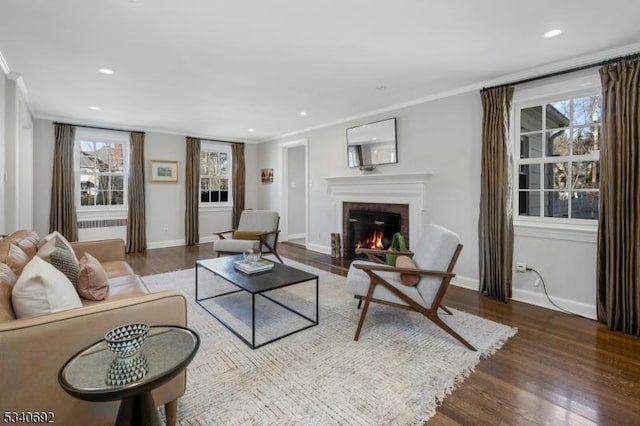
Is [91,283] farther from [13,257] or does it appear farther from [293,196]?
[293,196]

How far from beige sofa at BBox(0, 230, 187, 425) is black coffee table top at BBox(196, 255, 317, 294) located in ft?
3.20

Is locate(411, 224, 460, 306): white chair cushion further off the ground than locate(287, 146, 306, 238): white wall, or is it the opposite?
locate(287, 146, 306, 238): white wall

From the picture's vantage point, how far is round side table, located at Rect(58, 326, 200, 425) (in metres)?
1.05

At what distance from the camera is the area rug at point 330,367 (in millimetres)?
1700

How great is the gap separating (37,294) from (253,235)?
11.2 ft

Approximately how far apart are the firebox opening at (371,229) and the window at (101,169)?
4.45 metres

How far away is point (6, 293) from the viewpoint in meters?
1.46

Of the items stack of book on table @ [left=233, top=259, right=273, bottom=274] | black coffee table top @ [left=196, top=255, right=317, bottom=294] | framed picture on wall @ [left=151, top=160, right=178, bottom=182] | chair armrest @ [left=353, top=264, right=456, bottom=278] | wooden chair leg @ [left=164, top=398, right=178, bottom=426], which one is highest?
framed picture on wall @ [left=151, top=160, right=178, bottom=182]

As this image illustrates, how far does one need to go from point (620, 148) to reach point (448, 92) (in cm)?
184

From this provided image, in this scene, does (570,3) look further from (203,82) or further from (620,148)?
(203,82)

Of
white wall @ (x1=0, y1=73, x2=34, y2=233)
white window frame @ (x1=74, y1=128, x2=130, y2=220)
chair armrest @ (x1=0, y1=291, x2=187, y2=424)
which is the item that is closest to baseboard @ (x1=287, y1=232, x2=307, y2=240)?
white window frame @ (x1=74, y1=128, x2=130, y2=220)

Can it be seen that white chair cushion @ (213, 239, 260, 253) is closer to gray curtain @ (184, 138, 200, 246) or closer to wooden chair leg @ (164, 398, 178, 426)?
gray curtain @ (184, 138, 200, 246)

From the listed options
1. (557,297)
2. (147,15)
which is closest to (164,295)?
(147,15)


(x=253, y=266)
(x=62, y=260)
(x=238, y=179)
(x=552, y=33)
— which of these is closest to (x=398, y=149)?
(x=552, y=33)
